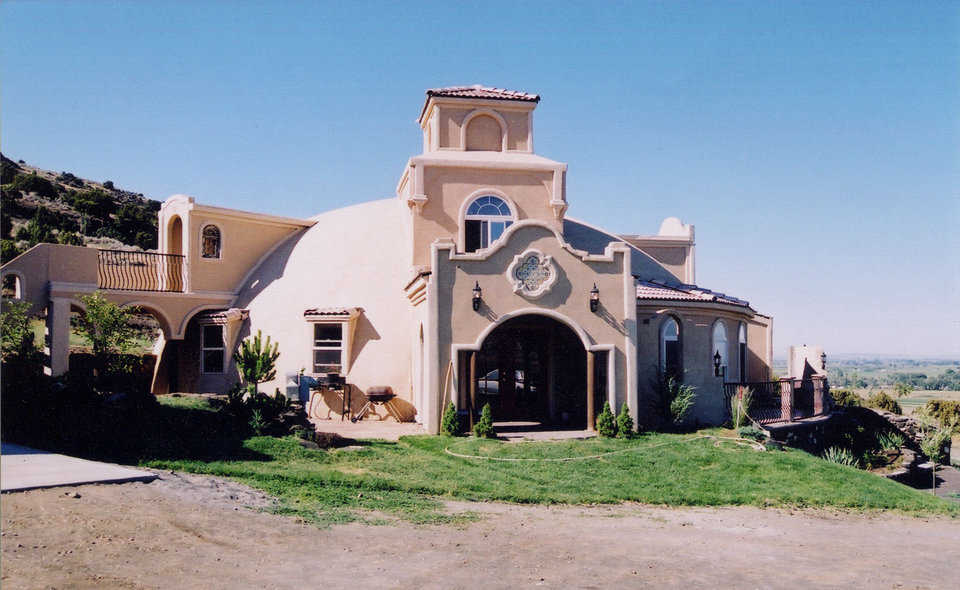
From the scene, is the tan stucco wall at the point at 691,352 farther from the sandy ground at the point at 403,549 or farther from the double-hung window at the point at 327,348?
the sandy ground at the point at 403,549

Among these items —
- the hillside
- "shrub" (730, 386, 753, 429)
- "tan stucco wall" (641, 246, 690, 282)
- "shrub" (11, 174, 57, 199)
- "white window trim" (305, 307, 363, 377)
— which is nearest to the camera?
"shrub" (730, 386, 753, 429)

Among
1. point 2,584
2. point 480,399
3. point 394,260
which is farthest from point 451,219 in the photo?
point 2,584

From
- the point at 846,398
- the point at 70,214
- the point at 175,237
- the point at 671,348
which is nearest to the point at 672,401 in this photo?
the point at 671,348

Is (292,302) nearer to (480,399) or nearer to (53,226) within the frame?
(480,399)

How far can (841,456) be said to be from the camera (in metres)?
21.0

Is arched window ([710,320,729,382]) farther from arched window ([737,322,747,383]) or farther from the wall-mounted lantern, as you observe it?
the wall-mounted lantern

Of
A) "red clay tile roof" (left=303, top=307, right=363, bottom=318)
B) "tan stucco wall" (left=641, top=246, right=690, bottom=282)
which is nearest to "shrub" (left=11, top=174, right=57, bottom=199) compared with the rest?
"red clay tile roof" (left=303, top=307, right=363, bottom=318)

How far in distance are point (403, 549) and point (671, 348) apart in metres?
14.6

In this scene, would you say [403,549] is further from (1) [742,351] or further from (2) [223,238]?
(2) [223,238]

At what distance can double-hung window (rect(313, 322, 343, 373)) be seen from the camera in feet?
74.6

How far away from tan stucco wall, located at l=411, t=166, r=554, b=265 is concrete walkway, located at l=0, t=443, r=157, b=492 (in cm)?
1279

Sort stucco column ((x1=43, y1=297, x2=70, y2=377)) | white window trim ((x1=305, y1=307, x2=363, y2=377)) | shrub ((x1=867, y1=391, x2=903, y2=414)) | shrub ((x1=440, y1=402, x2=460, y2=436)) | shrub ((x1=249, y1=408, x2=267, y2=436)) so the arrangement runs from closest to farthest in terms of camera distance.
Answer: shrub ((x1=249, y1=408, x2=267, y2=436)) < shrub ((x1=440, y1=402, x2=460, y2=436)) < stucco column ((x1=43, y1=297, x2=70, y2=377)) < white window trim ((x1=305, y1=307, x2=363, y2=377)) < shrub ((x1=867, y1=391, x2=903, y2=414))

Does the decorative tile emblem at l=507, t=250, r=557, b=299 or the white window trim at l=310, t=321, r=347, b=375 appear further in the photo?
the white window trim at l=310, t=321, r=347, b=375

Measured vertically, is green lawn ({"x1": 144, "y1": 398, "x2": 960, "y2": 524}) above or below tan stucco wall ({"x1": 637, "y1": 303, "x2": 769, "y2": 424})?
below
